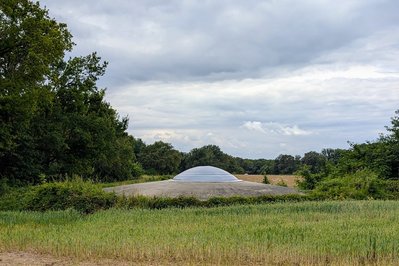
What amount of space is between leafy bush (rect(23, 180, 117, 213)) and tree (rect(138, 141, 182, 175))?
65.4 meters

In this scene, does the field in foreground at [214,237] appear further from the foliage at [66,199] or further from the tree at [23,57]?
the tree at [23,57]

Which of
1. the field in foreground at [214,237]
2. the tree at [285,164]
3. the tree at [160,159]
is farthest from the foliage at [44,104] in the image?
the tree at [160,159]

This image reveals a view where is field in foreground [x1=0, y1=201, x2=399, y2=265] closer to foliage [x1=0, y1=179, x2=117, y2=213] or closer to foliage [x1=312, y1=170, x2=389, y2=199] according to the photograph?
foliage [x1=0, y1=179, x2=117, y2=213]

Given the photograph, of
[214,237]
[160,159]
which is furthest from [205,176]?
[160,159]

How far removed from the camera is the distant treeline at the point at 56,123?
2961cm

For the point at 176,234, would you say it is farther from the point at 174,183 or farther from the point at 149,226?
the point at 174,183

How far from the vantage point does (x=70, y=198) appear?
23.7 m

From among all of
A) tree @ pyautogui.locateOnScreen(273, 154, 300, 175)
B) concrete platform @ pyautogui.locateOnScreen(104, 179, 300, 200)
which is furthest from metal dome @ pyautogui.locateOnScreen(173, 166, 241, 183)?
tree @ pyautogui.locateOnScreen(273, 154, 300, 175)

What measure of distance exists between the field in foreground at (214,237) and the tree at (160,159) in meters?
72.5

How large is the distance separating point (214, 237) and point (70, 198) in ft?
40.2

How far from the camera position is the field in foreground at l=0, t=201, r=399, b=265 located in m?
11.2

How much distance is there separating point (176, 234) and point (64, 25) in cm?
2418

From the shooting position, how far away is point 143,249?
11.9m

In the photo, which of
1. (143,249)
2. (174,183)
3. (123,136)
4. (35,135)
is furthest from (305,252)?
(123,136)
